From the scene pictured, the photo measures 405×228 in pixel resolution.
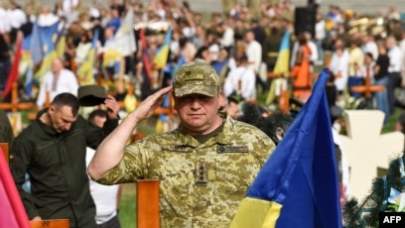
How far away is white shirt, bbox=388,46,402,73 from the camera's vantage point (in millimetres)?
34153

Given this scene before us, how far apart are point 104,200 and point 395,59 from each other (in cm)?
2003

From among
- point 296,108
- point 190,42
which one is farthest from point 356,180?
point 190,42

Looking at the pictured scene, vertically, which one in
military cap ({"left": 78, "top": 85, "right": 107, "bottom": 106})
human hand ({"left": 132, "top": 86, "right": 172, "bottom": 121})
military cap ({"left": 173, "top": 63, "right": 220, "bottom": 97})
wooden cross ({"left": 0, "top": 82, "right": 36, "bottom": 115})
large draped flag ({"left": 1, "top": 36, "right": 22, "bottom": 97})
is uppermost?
large draped flag ({"left": 1, "top": 36, "right": 22, "bottom": 97})

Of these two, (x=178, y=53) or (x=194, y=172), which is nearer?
(x=194, y=172)

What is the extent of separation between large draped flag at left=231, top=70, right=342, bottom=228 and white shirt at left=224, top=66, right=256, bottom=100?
23851 millimetres

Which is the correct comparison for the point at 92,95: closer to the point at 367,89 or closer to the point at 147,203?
the point at 147,203

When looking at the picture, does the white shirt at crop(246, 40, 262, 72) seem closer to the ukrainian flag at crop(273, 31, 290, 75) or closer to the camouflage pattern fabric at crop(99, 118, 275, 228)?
the ukrainian flag at crop(273, 31, 290, 75)

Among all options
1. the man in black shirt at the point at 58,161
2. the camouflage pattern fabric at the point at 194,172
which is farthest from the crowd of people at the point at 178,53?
the camouflage pattern fabric at the point at 194,172

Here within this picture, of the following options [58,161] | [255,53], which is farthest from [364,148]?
[255,53]

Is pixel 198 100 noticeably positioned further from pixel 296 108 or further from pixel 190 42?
pixel 190 42

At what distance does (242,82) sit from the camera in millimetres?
32781

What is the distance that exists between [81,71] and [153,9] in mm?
7943

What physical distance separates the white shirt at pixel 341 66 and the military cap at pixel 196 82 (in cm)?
2531

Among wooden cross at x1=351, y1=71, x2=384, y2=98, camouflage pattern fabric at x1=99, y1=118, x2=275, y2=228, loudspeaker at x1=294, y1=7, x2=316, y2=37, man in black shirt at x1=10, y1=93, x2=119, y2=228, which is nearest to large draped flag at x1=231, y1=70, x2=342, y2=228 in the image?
camouflage pattern fabric at x1=99, y1=118, x2=275, y2=228
